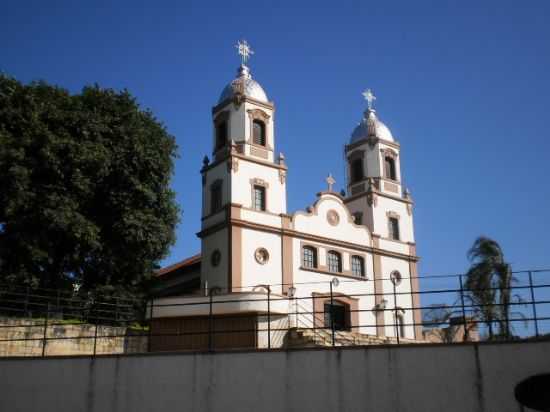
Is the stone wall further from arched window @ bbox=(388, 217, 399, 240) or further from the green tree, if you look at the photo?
arched window @ bbox=(388, 217, 399, 240)

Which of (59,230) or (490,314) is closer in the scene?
(490,314)

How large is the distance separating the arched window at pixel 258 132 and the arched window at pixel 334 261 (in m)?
7.18

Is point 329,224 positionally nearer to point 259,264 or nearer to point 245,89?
point 259,264

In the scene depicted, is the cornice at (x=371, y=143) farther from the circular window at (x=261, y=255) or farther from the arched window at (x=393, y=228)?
the circular window at (x=261, y=255)

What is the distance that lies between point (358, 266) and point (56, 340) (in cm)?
1897

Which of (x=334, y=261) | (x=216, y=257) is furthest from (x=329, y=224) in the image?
(x=216, y=257)

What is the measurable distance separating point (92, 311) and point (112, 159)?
21.6 feet

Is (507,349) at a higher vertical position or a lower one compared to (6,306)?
lower

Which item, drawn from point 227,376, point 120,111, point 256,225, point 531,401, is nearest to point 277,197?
point 256,225

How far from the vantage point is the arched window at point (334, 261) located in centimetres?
3622

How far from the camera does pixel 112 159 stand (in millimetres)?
28828

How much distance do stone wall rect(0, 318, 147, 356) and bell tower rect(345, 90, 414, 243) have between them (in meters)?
18.6

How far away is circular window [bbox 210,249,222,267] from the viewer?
33.5 meters

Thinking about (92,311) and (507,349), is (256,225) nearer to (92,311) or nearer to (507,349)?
(92,311)
